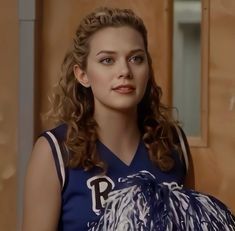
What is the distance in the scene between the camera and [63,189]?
1227mm

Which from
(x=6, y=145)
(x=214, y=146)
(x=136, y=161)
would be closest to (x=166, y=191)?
(x=136, y=161)

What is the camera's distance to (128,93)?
1224mm

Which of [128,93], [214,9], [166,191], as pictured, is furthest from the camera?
[214,9]

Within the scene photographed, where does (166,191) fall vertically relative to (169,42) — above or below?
below

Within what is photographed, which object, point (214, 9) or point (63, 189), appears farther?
point (214, 9)

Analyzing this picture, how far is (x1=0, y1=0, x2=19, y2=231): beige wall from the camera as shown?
2.12 metres

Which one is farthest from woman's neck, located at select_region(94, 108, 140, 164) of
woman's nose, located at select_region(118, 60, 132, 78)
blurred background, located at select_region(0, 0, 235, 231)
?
blurred background, located at select_region(0, 0, 235, 231)

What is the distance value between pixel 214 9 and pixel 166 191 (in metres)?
1.10

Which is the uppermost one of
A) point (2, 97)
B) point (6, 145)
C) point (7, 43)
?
point (7, 43)

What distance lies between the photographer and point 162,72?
2074 millimetres

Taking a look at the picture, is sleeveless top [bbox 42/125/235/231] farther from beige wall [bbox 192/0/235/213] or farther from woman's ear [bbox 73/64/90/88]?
beige wall [bbox 192/0/235/213]

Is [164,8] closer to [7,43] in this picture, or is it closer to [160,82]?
[160,82]

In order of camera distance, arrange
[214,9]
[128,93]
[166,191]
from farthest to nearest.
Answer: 1. [214,9]
2. [128,93]
3. [166,191]

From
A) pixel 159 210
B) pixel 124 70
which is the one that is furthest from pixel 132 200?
pixel 124 70
